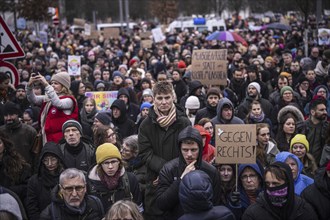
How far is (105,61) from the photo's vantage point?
1872cm

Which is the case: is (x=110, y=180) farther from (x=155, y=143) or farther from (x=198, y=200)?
(x=198, y=200)

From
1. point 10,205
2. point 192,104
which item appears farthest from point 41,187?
point 192,104

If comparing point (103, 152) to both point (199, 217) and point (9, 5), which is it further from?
point (9, 5)

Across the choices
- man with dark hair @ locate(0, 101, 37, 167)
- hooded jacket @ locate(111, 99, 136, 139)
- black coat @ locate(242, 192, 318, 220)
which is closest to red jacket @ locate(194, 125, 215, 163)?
black coat @ locate(242, 192, 318, 220)

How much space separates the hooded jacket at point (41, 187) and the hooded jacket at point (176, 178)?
3.67ft

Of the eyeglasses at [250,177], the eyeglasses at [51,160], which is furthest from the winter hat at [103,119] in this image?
the eyeglasses at [250,177]

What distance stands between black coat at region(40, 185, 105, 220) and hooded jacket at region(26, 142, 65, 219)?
878 mm

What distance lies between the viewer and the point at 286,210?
16.3 ft

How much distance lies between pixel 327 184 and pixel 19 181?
3.04 metres

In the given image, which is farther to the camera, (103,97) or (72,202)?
(103,97)

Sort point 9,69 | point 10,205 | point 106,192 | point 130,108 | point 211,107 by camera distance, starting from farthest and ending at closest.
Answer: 1. point 130,108
2. point 211,107
3. point 9,69
4. point 106,192
5. point 10,205

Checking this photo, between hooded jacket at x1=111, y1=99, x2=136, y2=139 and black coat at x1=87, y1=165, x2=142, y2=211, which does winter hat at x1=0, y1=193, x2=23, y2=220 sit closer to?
black coat at x1=87, y1=165, x2=142, y2=211

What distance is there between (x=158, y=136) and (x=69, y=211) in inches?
53.8

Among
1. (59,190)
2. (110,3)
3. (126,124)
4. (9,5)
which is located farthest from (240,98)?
(110,3)
